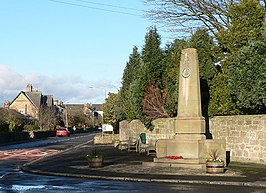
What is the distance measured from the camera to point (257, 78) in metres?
22.3

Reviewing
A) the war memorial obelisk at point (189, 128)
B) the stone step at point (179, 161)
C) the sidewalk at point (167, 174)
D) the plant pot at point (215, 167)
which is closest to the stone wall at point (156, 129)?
the war memorial obelisk at point (189, 128)

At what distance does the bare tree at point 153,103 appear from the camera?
31906 mm

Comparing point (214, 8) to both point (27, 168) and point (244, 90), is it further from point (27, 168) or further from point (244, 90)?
point (27, 168)

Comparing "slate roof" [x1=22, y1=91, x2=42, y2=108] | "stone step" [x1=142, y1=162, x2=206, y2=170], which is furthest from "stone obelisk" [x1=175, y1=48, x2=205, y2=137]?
"slate roof" [x1=22, y1=91, x2=42, y2=108]

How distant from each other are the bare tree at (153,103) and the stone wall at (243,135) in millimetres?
6816

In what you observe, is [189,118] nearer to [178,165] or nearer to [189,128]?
[189,128]

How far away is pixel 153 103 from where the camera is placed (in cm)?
3247

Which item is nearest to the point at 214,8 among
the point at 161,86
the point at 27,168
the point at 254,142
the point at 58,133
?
the point at 161,86

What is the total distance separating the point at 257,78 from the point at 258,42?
170 centimetres

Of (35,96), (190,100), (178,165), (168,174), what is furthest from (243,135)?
(35,96)

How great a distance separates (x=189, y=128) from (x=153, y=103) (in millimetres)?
10848

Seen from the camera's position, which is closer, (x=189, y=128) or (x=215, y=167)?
(x=215, y=167)

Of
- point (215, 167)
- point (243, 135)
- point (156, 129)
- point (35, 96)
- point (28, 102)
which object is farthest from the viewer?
point (35, 96)

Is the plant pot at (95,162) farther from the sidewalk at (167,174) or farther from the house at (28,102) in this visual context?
the house at (28,102)
